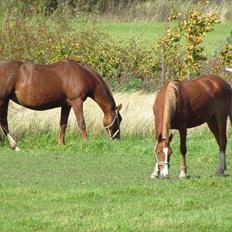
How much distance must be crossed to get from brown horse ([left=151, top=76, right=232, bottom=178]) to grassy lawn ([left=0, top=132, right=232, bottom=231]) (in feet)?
1.46

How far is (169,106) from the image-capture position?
14.0 meters

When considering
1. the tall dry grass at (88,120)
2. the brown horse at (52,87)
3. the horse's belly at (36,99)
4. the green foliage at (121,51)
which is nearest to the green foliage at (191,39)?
the green foliage at (121,51)

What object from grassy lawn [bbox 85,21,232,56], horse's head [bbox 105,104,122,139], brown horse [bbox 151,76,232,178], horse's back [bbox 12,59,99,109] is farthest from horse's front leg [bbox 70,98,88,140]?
grassy lawn [bbox 85,21,232,56]

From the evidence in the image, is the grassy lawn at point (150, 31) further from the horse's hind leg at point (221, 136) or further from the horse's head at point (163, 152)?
the horse's head at point (163, 152)

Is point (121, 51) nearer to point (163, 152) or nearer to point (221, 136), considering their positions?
point (221, 136)

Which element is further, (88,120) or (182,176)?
(88,120)

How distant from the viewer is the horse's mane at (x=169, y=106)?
13844 millimetres

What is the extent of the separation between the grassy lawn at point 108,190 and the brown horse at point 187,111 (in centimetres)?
44

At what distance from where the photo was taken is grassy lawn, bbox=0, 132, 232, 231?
419 inches

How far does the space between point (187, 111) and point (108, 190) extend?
2.47m

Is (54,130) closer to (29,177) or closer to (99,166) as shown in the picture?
(99,166)

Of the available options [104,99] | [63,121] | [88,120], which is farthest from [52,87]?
[88,120]

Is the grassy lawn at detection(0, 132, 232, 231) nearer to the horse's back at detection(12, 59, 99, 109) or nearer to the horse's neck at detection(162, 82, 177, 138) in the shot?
the horse's neck at detection(162, 82, 177, 138)

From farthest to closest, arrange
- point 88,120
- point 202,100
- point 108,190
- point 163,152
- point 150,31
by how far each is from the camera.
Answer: point 150,31 < point 88,120 < point 202,100 < point 163,152 < point 108,190
